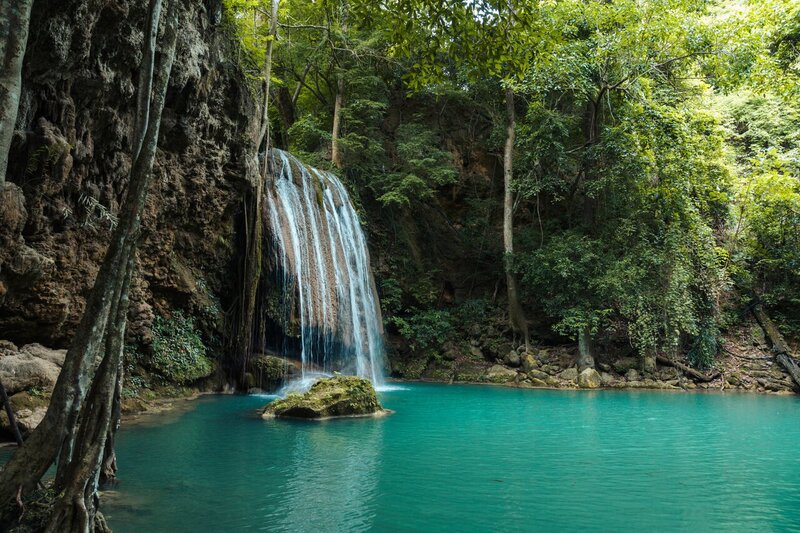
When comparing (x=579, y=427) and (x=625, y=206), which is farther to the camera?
(x=625, y=206)

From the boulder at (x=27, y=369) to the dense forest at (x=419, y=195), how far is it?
0.04 metres

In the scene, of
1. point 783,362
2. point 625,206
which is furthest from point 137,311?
point 783,362

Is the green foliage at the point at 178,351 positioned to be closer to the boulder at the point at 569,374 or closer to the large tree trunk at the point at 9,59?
the large tree trunk at the point at 9,59

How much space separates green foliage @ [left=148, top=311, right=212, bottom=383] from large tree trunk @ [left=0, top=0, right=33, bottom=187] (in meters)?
8.84

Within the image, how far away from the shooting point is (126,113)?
9305mm

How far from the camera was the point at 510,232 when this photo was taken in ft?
61.0

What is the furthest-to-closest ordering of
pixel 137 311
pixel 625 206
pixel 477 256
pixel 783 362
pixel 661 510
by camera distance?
1. pixel 477 256
2. pixel 625 206
3. pixel 783 362
4. pixel 137 311
5. pixel 661 510

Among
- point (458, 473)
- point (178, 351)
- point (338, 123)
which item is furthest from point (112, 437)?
point (338, 123)

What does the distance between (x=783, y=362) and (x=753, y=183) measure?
218 inches

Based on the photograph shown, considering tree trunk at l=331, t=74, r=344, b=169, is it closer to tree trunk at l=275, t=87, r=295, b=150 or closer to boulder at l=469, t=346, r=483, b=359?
tree trunk at l=275, t=87, r=295, b=150

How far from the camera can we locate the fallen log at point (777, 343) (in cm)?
1568

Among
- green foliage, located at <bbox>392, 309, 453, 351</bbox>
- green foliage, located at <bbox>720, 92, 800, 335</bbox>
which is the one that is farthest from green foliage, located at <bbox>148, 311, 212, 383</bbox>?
green foliage, located at <bbox>720, 92, 800, 335</bbox>

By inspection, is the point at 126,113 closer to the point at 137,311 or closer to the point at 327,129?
the point at 137,311

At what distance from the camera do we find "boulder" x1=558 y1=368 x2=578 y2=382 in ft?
53.6
